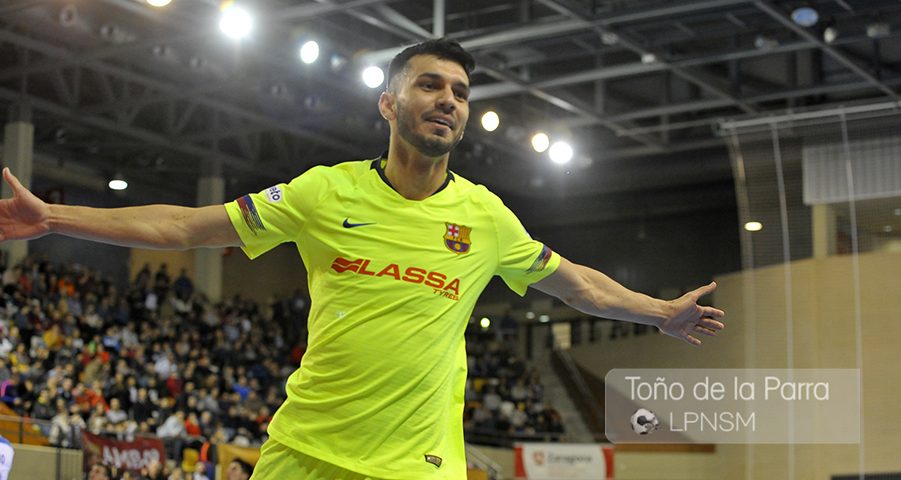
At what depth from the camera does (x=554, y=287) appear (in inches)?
175

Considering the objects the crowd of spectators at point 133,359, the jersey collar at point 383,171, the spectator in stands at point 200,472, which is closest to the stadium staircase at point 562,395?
the crowd of spectators at point 133,359

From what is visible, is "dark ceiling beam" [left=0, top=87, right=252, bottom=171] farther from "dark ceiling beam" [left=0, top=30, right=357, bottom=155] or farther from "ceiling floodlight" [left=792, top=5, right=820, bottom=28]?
"ceiling floodlight" [left=792, top=5, right=820, bottom=28]

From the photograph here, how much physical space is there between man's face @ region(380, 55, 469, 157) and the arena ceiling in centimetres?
1364

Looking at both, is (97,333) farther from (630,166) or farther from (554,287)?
(554,287)

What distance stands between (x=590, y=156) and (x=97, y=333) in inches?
459

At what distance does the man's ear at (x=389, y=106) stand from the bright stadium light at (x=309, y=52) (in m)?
14.7

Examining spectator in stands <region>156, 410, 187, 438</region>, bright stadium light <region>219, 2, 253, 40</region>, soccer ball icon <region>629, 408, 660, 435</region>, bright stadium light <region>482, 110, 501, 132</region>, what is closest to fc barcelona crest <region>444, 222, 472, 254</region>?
soccer ball icon <region>629, 408, 660, 435</region>

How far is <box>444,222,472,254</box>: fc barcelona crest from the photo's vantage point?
4.02m

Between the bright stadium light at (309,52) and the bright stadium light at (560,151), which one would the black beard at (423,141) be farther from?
the bright stadium light at (560,151)

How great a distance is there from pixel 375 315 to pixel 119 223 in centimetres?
85

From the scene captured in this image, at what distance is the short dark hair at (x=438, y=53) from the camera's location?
4.00 metres

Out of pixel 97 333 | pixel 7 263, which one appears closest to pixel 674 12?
pixel 97 333

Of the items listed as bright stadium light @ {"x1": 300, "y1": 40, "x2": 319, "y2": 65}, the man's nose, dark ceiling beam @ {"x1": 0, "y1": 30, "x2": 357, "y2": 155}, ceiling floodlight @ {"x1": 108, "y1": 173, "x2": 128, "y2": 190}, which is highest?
dark ceiling beam @ {"x1": 0, "y1": 30, "x2": 357, "y2": 155}

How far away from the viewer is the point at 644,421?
11367 mm
